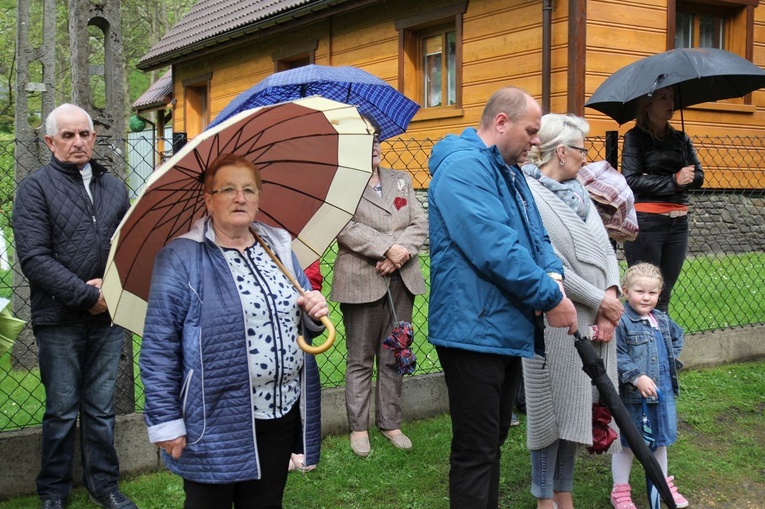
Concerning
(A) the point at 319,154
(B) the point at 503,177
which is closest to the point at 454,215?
(B) the point at 503,177

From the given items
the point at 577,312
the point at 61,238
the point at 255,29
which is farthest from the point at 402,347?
the point at 255,29

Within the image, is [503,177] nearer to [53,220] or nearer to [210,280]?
[210,280]

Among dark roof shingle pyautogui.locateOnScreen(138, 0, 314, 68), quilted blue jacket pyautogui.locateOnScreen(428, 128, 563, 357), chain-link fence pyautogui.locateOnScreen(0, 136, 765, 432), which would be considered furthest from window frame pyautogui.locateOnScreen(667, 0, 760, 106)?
quilted blue jacket pyautogui.locateOnScreen(428, 128, 563, 357)

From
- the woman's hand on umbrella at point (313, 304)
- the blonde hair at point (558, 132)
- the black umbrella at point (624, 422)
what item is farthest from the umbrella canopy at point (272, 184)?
the black umbrella at point (624, 422)

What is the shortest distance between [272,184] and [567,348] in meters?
1.65

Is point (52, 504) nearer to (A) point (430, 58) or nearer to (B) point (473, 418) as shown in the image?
(B) point (473, 418)

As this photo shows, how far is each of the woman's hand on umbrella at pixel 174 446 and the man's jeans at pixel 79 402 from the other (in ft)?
4.79

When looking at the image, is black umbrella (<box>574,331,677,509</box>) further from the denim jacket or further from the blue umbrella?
the denim jacket

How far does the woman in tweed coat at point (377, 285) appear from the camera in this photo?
4762 mm

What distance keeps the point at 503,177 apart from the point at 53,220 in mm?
2143

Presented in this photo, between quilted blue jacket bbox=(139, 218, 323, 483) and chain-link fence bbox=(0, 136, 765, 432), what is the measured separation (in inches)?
63.6

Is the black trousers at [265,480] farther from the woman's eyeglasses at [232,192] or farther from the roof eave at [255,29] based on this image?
the roof eave at [255,29]

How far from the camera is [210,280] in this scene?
2752mm

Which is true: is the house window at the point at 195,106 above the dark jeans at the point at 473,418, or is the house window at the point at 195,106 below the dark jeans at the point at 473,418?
above
